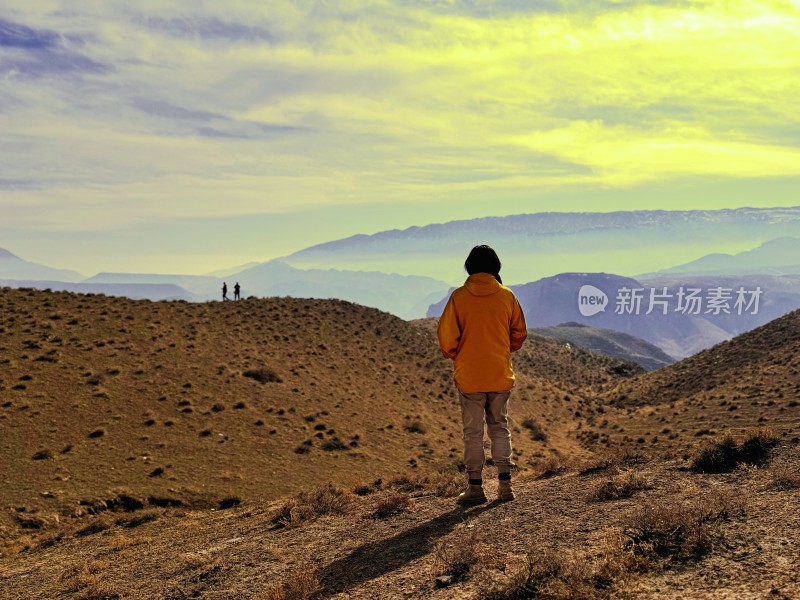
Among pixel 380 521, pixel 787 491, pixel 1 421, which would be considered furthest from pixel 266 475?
pixel 787 491

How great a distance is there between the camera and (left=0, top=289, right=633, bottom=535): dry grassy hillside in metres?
20.0

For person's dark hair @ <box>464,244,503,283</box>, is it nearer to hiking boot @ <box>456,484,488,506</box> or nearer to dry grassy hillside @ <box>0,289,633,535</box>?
hiking boot @ <box>456,484,488,506</box>

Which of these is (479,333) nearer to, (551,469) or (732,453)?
(732,453)

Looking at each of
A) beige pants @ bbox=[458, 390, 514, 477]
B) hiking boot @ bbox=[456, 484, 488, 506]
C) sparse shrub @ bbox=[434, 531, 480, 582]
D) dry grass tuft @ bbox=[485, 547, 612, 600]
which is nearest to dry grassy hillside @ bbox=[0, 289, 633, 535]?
hiking boot @ bbox=[456, 484, 488, 506]

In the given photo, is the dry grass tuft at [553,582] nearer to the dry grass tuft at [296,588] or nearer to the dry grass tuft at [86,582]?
the dry grass tuft at [296,588]

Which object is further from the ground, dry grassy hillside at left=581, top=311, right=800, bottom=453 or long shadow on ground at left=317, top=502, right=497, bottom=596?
long shadow on ground at left=317, top=502, right=497, bottom=596

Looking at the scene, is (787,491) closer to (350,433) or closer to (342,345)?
(350,433)

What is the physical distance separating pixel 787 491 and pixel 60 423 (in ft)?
80.4

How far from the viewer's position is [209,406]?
2859 centimetres

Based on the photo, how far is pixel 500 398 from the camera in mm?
8977

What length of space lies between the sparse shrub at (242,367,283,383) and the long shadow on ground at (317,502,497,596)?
2685 centimetres

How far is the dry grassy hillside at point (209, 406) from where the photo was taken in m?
20.0

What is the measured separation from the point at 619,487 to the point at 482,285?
390 cm

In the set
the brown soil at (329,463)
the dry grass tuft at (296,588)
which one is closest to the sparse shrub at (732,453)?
the brown soil at (329,463)
